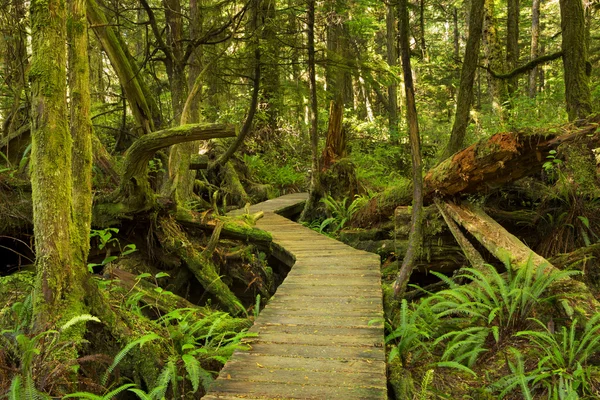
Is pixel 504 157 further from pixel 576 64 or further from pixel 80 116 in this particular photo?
pixel 80 116

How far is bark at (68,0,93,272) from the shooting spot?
4492 mm

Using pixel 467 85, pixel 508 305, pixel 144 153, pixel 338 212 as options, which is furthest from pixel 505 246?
pixel 338 212

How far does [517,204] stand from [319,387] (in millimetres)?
5665

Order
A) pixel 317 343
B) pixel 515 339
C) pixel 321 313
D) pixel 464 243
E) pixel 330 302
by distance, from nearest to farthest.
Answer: pixel 317 343 → pixel 515 339 → pixel 321 313 → pixel 330 302 → pixel 464 243

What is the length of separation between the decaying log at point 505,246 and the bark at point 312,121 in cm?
463

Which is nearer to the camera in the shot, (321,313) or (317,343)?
(317,343)

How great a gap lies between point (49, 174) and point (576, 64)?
27.5 ft

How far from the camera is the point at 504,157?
617 cm

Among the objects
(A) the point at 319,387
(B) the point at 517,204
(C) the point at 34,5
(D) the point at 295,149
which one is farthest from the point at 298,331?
(D) the point at 295,149

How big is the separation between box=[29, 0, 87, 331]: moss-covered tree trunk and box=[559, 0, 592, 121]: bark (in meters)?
7.94

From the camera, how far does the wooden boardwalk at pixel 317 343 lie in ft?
11.2

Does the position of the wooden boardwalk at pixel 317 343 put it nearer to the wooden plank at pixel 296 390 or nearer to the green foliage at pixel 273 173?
the wooden plank at pixel 296 390

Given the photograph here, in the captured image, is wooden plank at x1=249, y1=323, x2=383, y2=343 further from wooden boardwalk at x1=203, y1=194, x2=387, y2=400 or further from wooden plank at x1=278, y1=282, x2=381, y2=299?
wooden plank at x1=278, y1=282, x2=381, y2=299

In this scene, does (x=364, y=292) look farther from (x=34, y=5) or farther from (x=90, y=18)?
(x=90, y=18)
